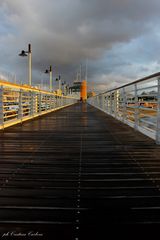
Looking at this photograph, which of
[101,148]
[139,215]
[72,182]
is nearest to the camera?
[139,215]

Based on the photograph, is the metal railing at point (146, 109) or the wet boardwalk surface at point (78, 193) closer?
the wet boardwalk surface at point (78, 193)

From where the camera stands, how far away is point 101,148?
4.43 metres

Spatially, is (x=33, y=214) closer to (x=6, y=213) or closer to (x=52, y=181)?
(x=6, y=213)

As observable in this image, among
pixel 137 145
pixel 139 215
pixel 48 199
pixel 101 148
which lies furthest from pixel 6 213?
pixel 137 145

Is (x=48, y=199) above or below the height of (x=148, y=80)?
below

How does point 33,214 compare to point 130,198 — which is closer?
point 33,214

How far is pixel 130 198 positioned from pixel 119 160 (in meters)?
1.35

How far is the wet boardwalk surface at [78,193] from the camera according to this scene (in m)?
1.76

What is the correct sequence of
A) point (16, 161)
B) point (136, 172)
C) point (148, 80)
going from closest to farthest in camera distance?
point (136, 172) → point (16, 161) → point (148, 80)

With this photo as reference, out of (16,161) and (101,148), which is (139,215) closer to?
(16,161)

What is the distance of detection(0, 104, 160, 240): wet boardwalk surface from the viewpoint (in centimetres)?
176

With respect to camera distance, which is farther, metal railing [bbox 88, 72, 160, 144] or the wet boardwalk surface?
metal railing [bbox 88, 72, 160, 144]

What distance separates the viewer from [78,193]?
237cm

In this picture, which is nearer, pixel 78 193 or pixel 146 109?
pixel 78 193
